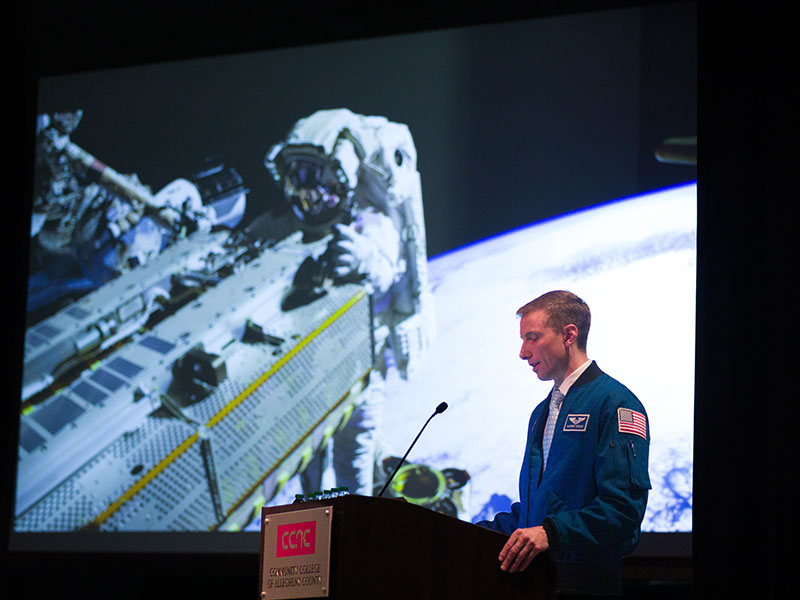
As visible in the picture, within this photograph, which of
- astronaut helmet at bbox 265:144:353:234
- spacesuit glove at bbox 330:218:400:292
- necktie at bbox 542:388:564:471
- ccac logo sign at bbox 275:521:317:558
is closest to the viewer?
ccac logo sign at bbox 275:521:317:558

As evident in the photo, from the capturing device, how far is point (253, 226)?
4.27m

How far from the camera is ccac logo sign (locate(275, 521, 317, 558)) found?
2.02 meters

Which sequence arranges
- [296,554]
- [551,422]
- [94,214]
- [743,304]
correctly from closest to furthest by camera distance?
[743,304], [296,554], [551,422], [94,214]

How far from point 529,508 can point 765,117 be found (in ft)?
3.46

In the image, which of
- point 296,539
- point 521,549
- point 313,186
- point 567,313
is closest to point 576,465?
point 521,549

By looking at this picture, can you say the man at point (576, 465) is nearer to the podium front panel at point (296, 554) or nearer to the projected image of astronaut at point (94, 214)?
the podium front panel at point (296, 554)

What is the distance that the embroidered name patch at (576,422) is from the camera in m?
2.36

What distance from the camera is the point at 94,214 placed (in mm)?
4500

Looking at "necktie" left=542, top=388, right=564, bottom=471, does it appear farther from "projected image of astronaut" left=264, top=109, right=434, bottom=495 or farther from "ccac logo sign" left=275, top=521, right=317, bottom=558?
"projected image of astronaut" left=264, top=109, right=434, bottom=495

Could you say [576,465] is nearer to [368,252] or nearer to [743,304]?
[743,304]

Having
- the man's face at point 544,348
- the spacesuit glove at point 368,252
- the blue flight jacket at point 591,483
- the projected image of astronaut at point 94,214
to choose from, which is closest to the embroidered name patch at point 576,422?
the blue flight jacket at point 591,483

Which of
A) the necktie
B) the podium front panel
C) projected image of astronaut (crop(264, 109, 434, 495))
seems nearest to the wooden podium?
the podium front panel

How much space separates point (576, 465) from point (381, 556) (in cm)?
56

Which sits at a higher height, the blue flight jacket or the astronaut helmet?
the astronaut helmet
